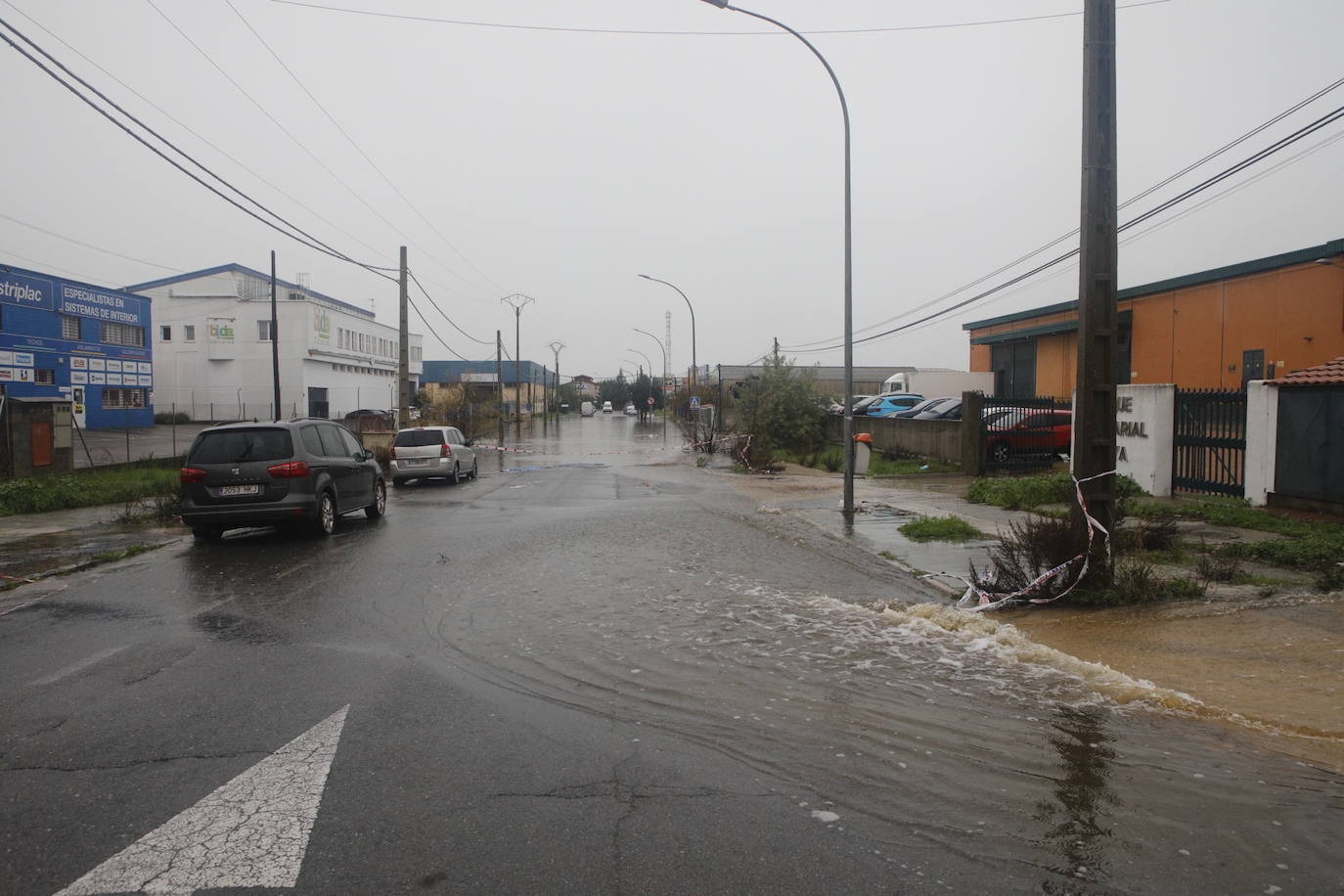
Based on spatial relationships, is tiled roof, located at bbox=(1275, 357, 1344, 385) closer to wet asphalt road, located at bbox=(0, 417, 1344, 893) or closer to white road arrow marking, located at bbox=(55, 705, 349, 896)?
wet asphalt road, located at bbox=(0, 417, 1344, 893)

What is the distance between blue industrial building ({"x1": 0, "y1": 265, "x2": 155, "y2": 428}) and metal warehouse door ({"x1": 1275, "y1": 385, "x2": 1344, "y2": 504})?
44.9 m

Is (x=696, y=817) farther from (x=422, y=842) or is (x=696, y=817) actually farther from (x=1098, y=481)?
(x=1098, y=481)

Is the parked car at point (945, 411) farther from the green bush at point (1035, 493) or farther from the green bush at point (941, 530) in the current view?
the green bush at point (941, 530)

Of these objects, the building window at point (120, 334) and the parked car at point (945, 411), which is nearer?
the parked car at point (945, 411)

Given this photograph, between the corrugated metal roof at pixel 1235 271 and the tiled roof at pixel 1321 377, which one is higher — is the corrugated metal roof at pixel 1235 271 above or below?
above

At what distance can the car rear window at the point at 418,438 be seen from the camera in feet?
75.5

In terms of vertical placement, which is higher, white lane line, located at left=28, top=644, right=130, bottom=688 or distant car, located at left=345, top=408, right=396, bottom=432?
distant car, located at left=345, top=408, right=396, bottom=432

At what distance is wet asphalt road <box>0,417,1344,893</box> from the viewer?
326 centimetres

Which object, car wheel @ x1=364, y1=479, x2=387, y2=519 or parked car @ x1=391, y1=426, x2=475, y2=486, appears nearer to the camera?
car wheel @ x1=364, y1=479, x2=387, y2=519

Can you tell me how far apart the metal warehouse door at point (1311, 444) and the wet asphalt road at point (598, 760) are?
8275 mm

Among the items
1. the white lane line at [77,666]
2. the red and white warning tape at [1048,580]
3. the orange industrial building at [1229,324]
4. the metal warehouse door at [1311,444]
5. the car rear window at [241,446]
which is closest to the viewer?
the white lane line at [77,666]

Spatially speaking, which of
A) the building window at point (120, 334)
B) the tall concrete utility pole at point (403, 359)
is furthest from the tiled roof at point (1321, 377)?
the building window at point (120, 334)

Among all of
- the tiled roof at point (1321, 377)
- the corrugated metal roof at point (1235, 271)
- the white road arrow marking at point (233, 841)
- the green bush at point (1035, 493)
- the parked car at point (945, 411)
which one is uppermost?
the corrugated metal roof at point (1235, 271)

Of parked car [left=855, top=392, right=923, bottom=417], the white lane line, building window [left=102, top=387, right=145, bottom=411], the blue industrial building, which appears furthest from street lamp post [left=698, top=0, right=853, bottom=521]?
building window [left=102, top=387, right=145, bottom=411]
